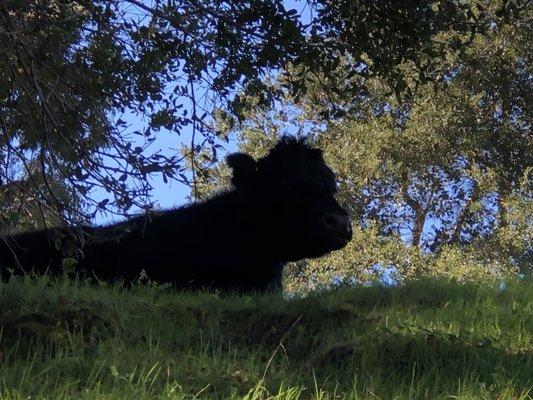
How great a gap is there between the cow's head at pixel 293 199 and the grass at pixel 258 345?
2.90 metres

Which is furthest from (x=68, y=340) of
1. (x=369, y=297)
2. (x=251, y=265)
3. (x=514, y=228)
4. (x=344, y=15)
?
(x=514, y=228)

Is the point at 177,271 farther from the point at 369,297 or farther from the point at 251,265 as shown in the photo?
the point at 369,297

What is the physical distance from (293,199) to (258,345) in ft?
18.2

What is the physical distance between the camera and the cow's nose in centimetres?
1196

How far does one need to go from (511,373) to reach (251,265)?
20.3ft

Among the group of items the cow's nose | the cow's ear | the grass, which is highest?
the cow's ear

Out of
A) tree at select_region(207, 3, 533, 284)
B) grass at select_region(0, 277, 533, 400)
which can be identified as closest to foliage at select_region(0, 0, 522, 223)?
grass at select_region(0, 277, 533, 400)

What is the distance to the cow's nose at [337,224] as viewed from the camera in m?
12.0

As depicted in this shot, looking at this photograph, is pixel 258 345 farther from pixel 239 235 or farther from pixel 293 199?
pixel 293 199

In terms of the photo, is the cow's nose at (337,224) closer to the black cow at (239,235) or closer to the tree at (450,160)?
the black cow at (239,235)

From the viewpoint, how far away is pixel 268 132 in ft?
110

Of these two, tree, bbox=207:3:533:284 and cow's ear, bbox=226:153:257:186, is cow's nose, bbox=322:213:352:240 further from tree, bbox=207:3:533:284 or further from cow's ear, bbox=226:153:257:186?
tree, bbox=207:3:533:284

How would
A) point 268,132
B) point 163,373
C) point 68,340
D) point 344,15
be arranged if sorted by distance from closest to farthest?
point 163,373
point 68,340
point 344,15
point 268,132

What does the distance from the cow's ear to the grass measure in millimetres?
3910
